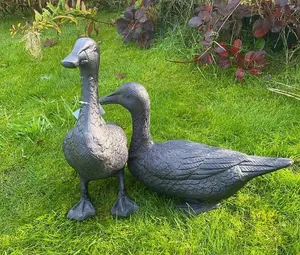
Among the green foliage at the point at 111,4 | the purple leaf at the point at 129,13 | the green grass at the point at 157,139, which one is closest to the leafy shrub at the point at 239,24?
the green grass at the point at 157,139

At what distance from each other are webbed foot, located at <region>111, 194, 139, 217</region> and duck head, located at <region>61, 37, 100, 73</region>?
65 cm

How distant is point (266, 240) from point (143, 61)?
2.17 meters

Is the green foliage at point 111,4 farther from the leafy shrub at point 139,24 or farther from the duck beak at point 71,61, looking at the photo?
the duck beak at point 71,61

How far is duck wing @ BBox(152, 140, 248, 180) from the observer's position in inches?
73.4

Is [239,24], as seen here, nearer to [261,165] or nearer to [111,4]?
[261,165]

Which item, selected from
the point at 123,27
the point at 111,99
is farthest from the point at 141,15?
the point at 111,99

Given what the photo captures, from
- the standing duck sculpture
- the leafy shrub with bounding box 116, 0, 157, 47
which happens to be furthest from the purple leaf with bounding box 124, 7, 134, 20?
the standing duck sculpture

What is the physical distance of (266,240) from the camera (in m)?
1.89

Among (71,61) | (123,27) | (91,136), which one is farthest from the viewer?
(123,27)

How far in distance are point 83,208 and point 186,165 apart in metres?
0.56

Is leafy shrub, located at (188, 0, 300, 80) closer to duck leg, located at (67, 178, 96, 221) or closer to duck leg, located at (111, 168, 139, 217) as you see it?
duck leg, located at (111, 168, 139, 217)

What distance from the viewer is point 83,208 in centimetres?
202

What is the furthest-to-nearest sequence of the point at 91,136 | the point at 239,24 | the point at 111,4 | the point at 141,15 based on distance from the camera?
the point at 111,4 < the point at 141,15 < the point at 239,24 < the point at 91,136

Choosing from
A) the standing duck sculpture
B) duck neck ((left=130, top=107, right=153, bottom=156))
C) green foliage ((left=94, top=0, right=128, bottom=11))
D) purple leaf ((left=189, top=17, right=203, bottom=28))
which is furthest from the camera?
green foliage ((left=94, top=0, right=128, bottom=11))
